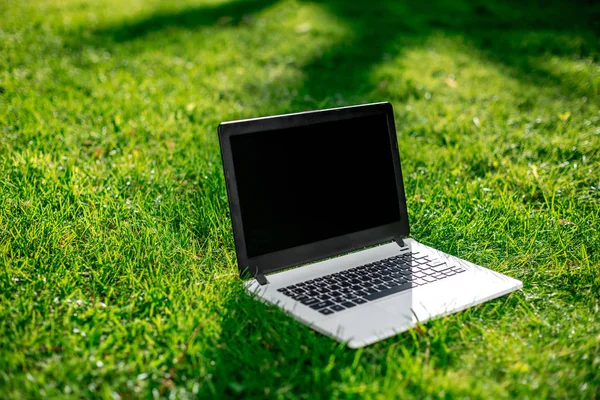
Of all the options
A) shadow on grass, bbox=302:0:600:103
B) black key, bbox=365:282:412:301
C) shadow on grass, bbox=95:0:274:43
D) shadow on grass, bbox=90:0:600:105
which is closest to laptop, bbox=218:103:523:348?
black key, bbox=365:282:412:301

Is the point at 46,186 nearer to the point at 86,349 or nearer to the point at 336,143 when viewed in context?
the point at 86,349

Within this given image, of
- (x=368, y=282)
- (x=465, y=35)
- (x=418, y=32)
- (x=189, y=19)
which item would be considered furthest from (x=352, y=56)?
(x=368, y=282)

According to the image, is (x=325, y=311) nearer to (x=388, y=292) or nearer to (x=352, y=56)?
(x=388, y=292)

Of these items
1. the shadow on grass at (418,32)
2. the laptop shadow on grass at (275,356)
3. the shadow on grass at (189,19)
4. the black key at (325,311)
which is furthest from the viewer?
the shadow on grass at (189,19)

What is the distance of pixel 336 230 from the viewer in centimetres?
255

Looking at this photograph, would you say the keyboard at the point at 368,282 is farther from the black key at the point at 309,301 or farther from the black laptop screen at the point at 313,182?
the black laptop screen at the point at 313,182

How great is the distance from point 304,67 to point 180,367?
15.3 feet

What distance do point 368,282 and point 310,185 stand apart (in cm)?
47

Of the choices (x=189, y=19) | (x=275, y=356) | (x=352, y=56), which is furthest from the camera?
(x=189, y=19)

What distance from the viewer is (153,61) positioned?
19.8ft

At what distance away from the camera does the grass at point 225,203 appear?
206 cm

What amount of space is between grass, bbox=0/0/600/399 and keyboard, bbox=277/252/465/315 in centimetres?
13

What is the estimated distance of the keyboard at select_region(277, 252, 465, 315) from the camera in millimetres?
2256

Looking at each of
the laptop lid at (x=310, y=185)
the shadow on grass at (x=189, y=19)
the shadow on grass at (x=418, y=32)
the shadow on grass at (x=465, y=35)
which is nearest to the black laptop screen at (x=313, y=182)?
the laptop lid at (x=310, y=185)
